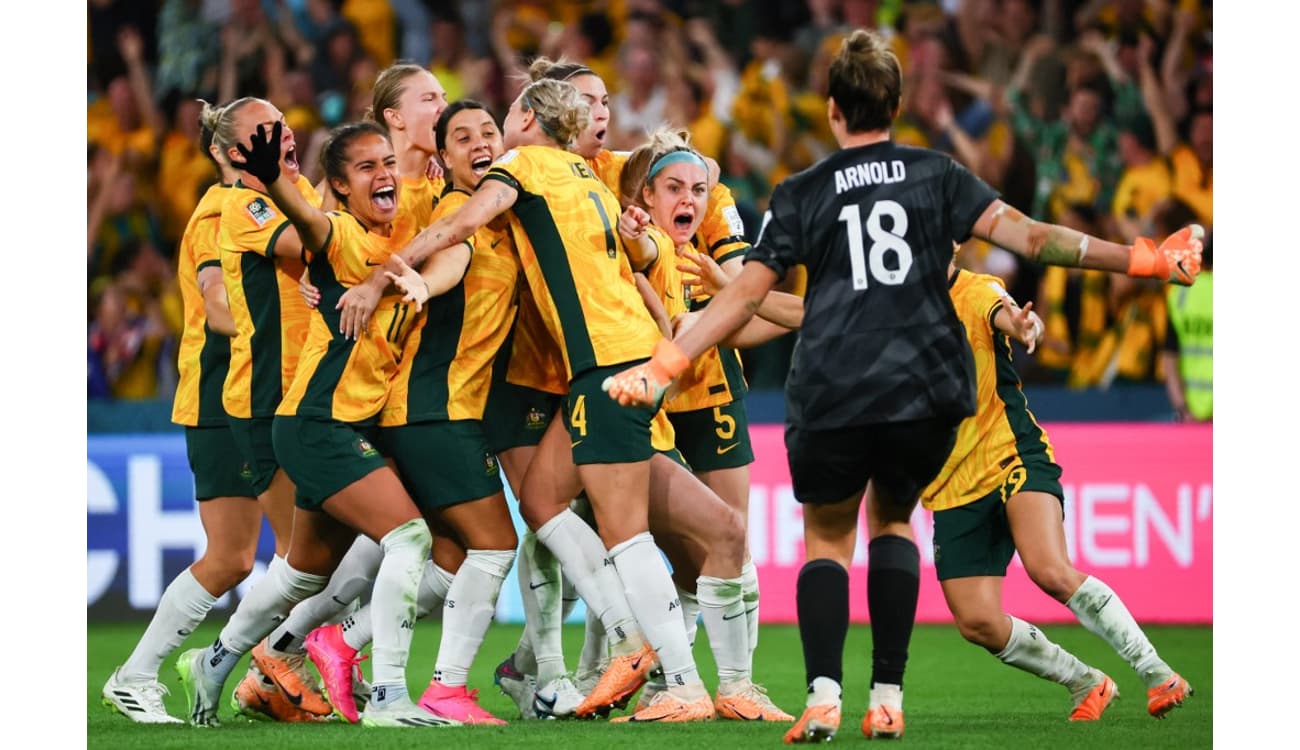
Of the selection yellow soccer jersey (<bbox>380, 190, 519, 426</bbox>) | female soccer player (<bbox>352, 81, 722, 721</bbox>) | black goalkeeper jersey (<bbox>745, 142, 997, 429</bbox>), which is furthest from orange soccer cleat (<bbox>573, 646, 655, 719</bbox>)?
black goalkeeper jersey (<bbox>745, 142, 997, 429</bbox>)

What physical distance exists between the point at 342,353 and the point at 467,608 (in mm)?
997

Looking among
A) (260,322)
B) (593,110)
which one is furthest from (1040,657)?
(260,322)

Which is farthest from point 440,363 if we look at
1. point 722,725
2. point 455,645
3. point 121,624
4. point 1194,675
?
point 121,624

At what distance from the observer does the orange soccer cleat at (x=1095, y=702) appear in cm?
604

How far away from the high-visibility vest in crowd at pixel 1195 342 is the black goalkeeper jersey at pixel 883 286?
20.9 feet

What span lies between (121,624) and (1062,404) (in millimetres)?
6049

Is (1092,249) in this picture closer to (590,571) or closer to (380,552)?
(590,571)

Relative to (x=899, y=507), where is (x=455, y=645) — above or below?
below

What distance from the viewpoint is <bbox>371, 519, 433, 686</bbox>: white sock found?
5727 millimetres

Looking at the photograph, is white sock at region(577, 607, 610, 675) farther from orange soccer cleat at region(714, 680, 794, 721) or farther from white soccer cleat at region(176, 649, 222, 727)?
white soccer cleat at region(176, 649, 222, 727)

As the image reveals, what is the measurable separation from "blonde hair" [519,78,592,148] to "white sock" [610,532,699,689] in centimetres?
145

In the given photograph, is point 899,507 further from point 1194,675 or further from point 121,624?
point 121,624

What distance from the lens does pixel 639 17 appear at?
1324 cm

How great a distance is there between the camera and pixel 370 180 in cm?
592
